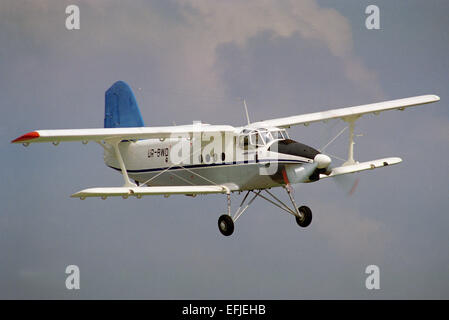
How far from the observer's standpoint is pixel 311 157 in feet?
95.1

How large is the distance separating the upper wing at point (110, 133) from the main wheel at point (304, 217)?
3.86 metres

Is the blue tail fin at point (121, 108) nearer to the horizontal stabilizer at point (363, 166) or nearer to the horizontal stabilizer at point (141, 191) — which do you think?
the horizontal stabilizer at point (141, 191)

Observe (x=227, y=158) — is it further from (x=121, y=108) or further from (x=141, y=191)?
(x=121, y=108)

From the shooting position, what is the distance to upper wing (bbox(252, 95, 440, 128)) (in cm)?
3344

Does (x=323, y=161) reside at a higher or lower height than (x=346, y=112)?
lower

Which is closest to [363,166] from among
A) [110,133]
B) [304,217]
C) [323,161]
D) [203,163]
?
[304,217]

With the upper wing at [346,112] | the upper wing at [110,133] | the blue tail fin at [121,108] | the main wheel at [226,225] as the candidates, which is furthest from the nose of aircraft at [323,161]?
the blue tail fin at [121,108]

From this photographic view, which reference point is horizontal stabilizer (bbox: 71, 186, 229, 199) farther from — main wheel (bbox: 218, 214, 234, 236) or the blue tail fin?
the blue tail fin

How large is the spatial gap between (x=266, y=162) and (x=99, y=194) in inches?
231

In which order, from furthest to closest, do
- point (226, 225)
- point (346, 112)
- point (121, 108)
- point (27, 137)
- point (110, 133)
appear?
1. point (121, 108)
2. point (346, 112)
3. point (226, 225)
4. point (110, 133)
5. point (27, 137)

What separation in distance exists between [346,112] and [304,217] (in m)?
5.29

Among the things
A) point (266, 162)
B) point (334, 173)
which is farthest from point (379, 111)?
point (266, 162)

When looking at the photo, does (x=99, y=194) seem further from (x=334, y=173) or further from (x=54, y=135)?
(x=334, y=173)

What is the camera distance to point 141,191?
28.8m
